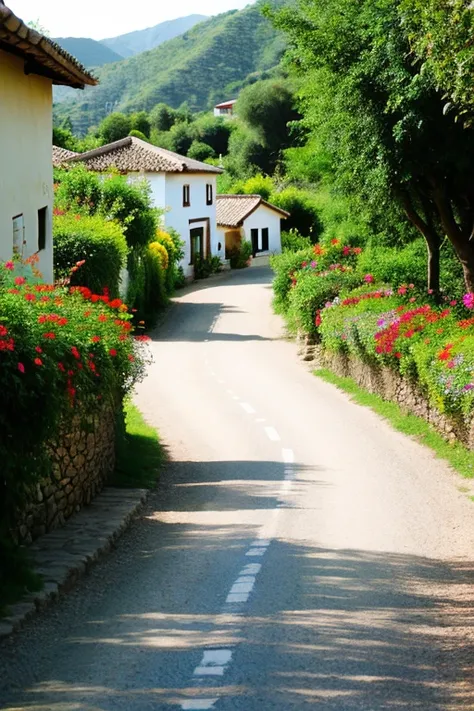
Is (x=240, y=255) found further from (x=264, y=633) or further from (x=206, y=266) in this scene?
(x=264, y=633)

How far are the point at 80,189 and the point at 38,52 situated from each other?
25.0 m

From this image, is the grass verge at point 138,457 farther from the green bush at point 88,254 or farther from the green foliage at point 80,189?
the green foliage at point 80,189

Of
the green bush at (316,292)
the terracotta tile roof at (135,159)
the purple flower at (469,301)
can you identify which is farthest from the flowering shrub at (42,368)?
the terracotta tile roof at (135,159)

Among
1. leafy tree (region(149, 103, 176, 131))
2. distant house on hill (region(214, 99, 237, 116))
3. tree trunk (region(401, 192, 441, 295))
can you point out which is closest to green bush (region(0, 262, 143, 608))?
tree trunk (region(401, 192, 441, 295))

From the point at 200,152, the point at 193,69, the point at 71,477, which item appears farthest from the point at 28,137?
the point at 193,69

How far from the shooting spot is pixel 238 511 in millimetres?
13875

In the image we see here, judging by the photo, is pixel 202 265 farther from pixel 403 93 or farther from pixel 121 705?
pixel 121 705

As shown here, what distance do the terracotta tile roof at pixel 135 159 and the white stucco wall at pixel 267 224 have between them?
34.8 feet

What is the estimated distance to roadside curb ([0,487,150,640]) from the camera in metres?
8.54

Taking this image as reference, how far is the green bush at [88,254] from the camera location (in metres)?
29.6

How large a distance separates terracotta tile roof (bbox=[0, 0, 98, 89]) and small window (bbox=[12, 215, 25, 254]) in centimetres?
239

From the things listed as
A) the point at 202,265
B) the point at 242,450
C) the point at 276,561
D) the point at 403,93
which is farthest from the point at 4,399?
the point at 202,265

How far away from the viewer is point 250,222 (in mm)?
71812

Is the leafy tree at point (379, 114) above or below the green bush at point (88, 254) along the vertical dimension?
above
